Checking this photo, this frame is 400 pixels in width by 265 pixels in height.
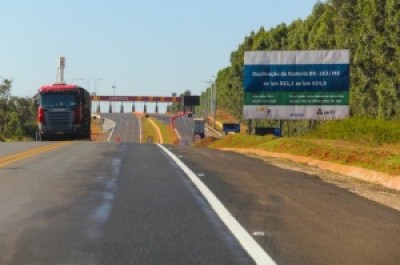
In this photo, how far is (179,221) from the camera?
29.3 feet

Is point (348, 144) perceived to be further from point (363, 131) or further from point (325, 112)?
point (325, 112)

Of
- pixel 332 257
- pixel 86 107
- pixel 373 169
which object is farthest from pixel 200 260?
pixel 86 107

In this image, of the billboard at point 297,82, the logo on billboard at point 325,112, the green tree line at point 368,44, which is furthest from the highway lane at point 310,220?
the green tree line at point 368,44

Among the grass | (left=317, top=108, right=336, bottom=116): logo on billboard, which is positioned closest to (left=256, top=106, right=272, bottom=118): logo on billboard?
the grass

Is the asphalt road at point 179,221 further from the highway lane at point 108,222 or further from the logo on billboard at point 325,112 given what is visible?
the logo on billboard at point 325,112

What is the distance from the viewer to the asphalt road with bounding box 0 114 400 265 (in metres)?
6.88

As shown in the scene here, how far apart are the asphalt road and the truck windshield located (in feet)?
91.9

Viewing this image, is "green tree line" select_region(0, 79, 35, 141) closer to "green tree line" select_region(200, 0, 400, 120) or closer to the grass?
"green tree line" select_region(200, 0, 400, 120)

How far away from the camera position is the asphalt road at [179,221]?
688 cm

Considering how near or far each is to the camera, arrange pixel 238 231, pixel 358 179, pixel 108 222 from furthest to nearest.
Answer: pixel 358 179
pixel 108 222
pixel 238 231

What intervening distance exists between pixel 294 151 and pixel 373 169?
29.8 ft

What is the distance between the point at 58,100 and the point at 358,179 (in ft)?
96.5

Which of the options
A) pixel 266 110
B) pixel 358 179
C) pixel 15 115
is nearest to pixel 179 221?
pixel 358 179

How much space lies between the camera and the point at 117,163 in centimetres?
1972
